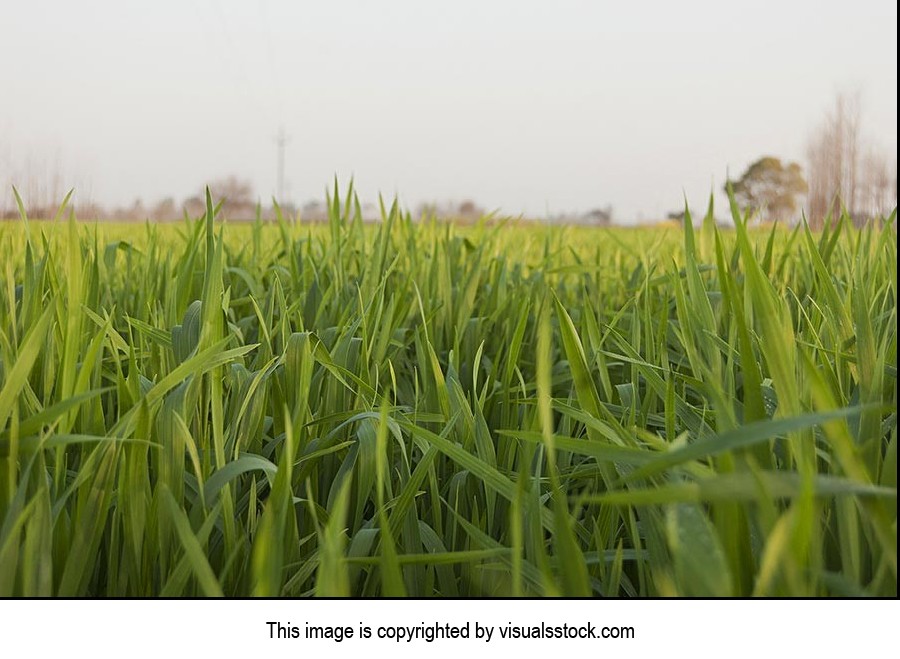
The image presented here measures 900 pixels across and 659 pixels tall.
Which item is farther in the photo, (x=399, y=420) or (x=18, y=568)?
(x=399, y=420)

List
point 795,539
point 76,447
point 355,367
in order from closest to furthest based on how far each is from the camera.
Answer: point 795,539, point 76,447, point 355,367

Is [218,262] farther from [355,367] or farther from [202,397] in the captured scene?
[355,367]

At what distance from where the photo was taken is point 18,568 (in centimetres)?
52

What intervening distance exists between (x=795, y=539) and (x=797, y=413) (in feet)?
0.35

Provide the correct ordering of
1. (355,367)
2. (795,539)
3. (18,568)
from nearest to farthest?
(795,539)
(18,568)
(355,367)

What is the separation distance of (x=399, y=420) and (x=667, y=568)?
30 cm

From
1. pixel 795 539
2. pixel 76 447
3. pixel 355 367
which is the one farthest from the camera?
pixel 355 367

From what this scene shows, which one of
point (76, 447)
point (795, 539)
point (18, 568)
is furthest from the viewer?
point (76, 447)
